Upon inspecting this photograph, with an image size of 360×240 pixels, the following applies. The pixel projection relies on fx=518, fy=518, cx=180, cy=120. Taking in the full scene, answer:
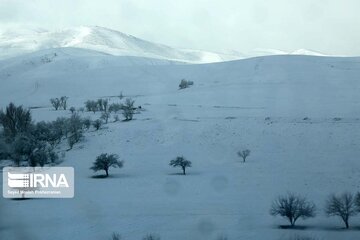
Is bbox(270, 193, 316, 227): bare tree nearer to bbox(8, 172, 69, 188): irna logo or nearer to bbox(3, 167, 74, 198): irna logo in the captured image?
bbox(3, 167, 74, 198): irna logo

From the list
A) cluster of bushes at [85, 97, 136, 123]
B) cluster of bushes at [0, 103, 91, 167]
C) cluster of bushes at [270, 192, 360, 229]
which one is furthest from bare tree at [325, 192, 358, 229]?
cluster of bushes at [85, 97, 136, 123]

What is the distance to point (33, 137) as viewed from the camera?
38.7m

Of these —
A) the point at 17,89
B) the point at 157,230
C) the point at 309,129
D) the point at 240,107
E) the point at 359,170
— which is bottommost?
the point at 157,230

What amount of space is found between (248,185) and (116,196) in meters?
6.79

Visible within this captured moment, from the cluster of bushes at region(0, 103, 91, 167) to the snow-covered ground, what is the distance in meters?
1.42

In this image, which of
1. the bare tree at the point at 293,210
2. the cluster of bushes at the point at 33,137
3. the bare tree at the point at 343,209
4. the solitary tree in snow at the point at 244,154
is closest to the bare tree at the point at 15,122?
the cluster of bushes at the point at 33,137

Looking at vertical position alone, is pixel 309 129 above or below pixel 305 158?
above

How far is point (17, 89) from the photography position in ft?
338

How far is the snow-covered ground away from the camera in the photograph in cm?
1984

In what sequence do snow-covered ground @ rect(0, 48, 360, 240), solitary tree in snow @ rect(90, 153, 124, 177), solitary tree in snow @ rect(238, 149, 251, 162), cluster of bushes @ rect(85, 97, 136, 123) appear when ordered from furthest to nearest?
cluster of bushes @ rect(85, 97, 136, 123) → solitary tree in snow @ rect(238, 149, 251, 162) → solitary tree in snow @ rect(90, 153, 124, 177) → snow-covered ground @ rect(0, 48, 360, 240)

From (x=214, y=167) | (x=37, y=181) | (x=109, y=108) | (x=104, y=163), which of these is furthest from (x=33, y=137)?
(x=109, y=108)

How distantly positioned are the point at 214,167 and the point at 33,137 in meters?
15.1

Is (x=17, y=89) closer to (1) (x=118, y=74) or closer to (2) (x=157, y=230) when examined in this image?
(1) (x=118, y=74)

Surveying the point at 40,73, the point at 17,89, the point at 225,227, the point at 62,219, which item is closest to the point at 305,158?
the point at 225,227
